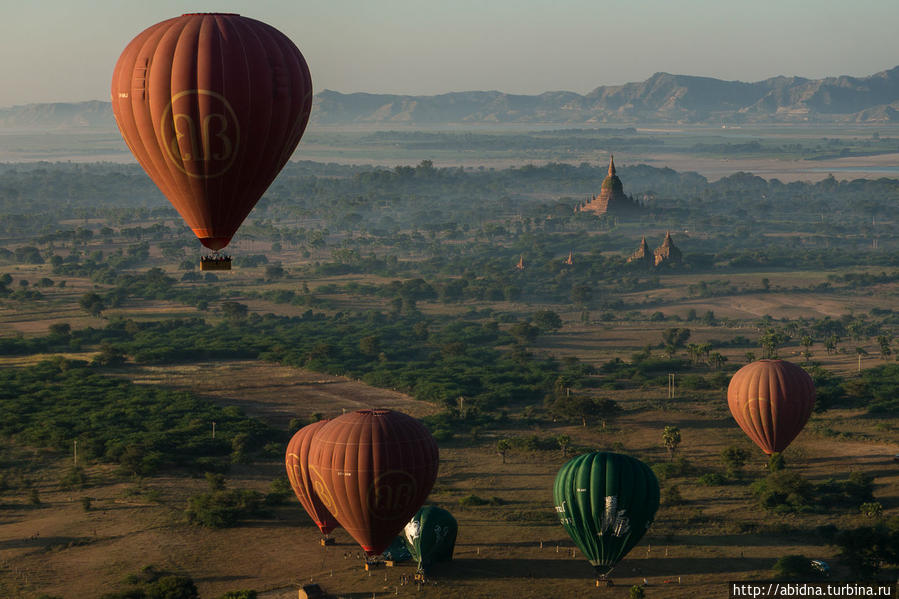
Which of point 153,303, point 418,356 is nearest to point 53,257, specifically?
point 153,303

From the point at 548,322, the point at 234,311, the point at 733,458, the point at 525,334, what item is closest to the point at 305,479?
the point at 733,458

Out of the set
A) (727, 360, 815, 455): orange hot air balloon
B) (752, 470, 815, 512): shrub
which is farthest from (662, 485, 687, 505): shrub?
(727, 360, 815, 455): orange hot air balloon

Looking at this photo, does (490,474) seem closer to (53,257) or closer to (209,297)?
(209,297)

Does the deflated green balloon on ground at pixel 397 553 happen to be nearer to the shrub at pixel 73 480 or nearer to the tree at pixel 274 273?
the shrub at pixel 73 480

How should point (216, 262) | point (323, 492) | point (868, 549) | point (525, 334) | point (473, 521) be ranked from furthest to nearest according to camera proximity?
point (525, 334)
point (473, 521)
point (323, 492)
point (868, 549)
point (216, 262)

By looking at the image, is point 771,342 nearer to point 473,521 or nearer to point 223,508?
point 473,521
